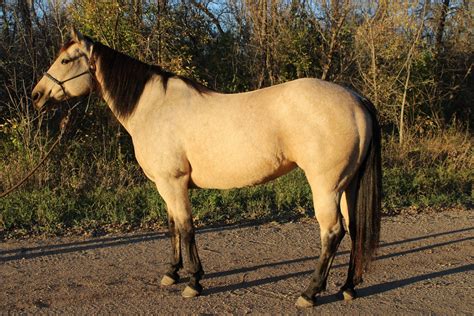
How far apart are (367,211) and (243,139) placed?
1150 millimetres

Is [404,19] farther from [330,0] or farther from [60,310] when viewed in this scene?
[60,310]

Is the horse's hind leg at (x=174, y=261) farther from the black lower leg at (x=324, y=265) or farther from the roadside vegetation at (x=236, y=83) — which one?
the roadside vegetation at (x=236, y=83)

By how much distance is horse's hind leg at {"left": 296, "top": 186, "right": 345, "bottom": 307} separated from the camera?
358 centimetres

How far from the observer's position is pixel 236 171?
3.76 metres

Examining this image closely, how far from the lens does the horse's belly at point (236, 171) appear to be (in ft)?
12.1

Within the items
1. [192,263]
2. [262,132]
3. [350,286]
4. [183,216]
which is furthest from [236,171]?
[350,286]

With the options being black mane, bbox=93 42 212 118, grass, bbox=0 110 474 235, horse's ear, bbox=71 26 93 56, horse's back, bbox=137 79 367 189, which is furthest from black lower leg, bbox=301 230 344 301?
horse's ear, bbox=71 26 93 56

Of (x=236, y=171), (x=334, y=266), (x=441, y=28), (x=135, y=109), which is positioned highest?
(x=441, y=28)

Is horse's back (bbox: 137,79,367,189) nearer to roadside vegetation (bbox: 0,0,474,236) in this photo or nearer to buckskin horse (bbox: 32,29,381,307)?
buckskin horse (bbox: 32,29,381,307)

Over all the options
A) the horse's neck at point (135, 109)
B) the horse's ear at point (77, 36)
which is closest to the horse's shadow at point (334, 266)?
the horse's neck at point (135, 109)

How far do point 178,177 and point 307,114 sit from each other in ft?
3.79

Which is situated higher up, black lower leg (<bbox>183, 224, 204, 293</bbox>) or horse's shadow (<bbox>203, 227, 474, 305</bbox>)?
black lower leg (<bbox>183, 224, 204, 293</bbox>)

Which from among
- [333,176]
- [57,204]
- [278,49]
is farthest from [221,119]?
[278,49]

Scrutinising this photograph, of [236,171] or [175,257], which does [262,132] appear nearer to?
[236,171]
